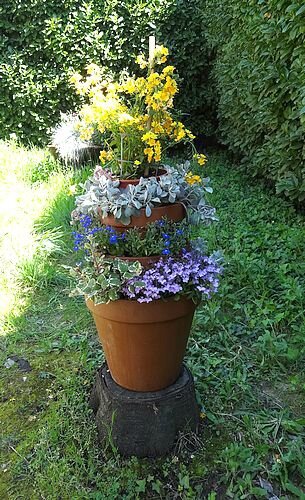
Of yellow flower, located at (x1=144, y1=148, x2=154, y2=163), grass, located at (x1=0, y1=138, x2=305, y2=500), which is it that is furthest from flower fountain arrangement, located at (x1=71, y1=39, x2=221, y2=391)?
grass, located at (x1=0, y1=138, x2=305, y2=500)

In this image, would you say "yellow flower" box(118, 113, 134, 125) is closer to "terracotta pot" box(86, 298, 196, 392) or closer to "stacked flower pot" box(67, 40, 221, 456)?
"stacked flower pot" box(67, 40, 221, 456)

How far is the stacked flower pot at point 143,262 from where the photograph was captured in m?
1.65

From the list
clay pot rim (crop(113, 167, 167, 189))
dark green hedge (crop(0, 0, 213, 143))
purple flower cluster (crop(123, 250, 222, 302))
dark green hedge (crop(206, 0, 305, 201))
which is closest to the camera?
purple flower cluster (crop(123, 250, 222, 302))

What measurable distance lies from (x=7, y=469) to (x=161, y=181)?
1.24 meters

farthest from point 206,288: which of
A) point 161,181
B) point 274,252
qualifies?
point 274,252

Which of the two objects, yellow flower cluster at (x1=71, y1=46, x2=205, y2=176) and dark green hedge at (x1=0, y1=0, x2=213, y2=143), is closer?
yellow flower cluster at (x1=71, y1=46, x2=205, y2=176)

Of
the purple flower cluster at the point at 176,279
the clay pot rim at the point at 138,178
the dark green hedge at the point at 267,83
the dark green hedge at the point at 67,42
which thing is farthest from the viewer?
the dark green hedge at the point at 67,42

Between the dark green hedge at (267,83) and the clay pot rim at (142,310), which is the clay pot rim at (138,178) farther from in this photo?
the dark green hedge at (267,83)

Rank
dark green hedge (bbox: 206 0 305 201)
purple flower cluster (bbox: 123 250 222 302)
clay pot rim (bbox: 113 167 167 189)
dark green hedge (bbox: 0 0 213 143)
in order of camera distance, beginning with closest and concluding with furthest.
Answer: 1. purple flower cluster (bbox: 123 250 222 302)
2. clay pot rim (bbox: 113 167 167 189)
3. dark green hedge (bbox: 206 0 305 201)
4. dark green hedge (bbox: 0 0 213 143)

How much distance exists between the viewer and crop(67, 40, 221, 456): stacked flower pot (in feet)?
5.41

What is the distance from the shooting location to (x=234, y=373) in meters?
2.26

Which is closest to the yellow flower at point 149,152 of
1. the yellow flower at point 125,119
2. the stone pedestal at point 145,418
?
the yellow flower at point 125,119

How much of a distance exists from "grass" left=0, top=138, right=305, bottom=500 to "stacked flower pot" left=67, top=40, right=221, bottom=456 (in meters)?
0.14

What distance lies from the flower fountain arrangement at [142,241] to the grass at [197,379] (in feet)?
1.10
